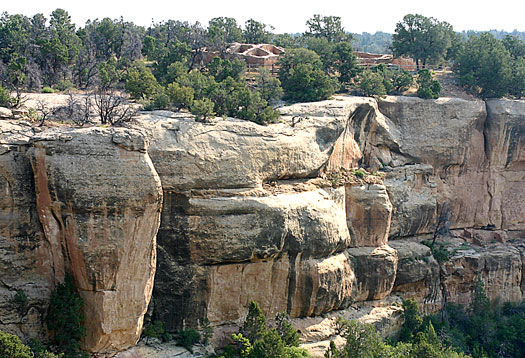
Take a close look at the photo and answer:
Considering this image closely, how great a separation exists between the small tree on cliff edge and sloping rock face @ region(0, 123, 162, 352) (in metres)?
0.34

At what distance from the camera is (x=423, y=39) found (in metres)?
45.0

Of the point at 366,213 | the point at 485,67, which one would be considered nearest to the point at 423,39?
the point at 485,67

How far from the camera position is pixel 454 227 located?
123ft

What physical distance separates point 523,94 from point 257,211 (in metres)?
21.3

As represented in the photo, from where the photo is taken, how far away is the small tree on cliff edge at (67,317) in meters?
23.8

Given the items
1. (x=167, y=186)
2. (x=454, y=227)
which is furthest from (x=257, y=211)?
(x=454, y=227)

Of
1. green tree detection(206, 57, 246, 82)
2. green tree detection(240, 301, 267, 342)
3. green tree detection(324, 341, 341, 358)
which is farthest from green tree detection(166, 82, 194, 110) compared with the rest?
green tree detection(324, 341, 341, 358)

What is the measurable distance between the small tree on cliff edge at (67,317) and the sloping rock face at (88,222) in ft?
1.13

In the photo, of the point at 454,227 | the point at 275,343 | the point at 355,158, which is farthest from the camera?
the point at 454,227

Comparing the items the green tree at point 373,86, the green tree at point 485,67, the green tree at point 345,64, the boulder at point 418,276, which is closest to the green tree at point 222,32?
the green tree at point 345,64

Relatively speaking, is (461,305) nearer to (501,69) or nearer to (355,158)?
(355,158)

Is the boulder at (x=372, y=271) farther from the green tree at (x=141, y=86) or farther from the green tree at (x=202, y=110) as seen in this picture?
the green tree at (x=141, y=86)

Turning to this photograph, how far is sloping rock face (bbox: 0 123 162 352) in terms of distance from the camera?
2275cm

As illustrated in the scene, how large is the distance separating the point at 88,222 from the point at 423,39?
29.8 meters
